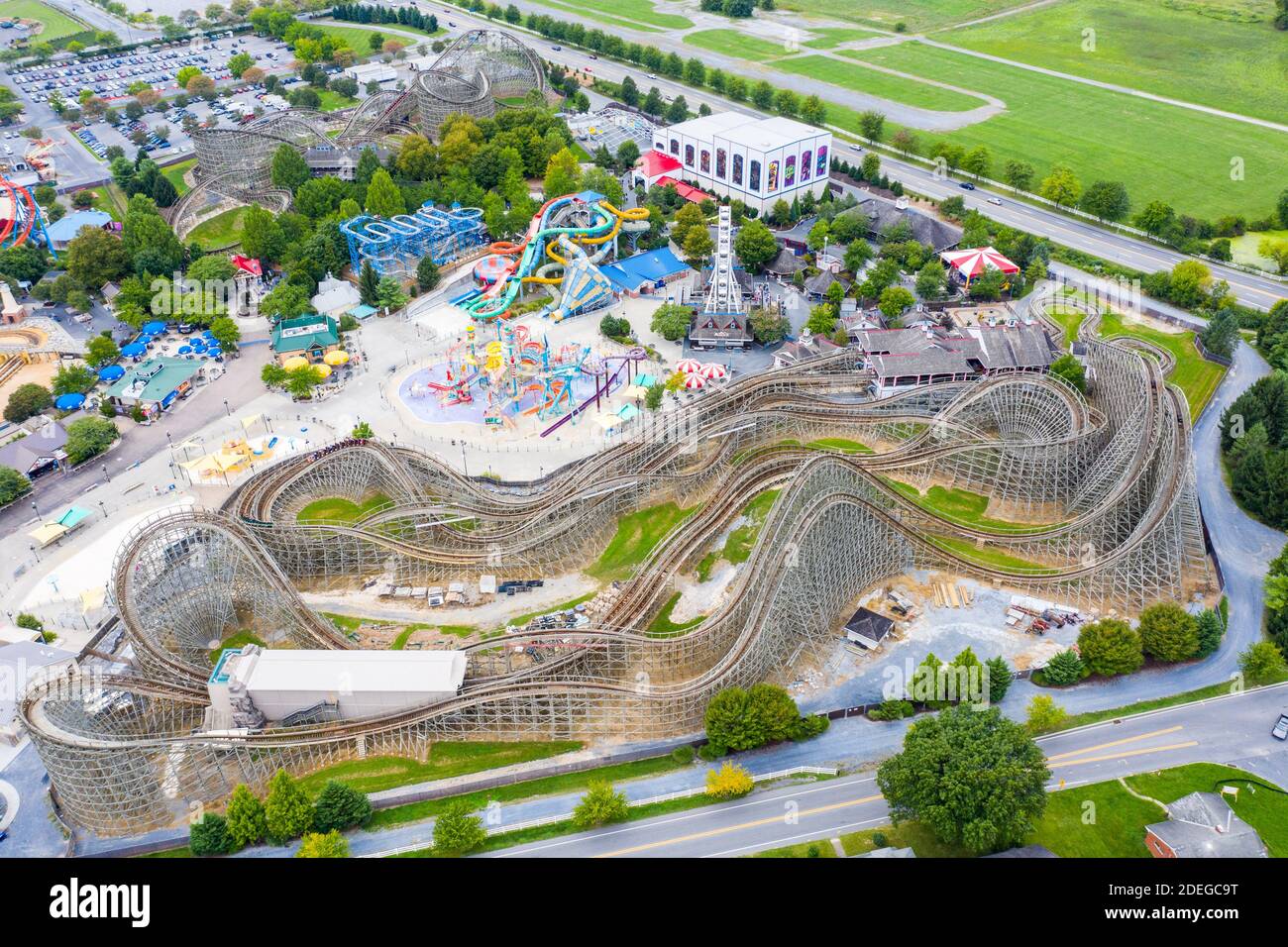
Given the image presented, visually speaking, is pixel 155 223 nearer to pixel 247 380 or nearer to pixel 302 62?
pixel 247 380

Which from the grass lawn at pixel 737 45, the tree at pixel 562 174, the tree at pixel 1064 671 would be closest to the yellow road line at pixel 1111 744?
the tree at pixel 1064 671

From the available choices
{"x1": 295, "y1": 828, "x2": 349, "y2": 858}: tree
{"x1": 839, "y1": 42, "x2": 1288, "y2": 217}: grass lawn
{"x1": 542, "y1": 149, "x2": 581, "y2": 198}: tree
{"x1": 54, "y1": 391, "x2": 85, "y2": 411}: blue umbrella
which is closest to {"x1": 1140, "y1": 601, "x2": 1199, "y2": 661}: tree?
{"x1": 295, "y1": 828, "x2": 349, "y2": 858}: tree

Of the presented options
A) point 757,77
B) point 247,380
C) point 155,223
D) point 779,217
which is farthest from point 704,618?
point 757,77

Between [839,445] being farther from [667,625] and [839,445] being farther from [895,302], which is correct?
[667,625]

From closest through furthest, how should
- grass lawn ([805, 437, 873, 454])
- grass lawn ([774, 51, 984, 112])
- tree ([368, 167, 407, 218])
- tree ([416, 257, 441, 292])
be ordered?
grass lawn ([805, 437, 873, 454]) → tree ([416, 257, 441, 292]) → tree ([368, 167, 407, 218]) → grass lawn ([774, 51, 984, 112])

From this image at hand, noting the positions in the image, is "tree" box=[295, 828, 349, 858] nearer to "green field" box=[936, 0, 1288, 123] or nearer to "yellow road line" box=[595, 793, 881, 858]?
"yellow road line" box=[595, 793, 881, 858]

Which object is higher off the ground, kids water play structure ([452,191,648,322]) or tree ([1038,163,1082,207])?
tree ([1038,163,1082,207])

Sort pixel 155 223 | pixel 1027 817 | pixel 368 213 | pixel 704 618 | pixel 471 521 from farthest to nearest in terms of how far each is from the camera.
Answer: pixel 368 213
pixel 155 223
pixel 471 521
pixel 704 618
pixel 1027 817

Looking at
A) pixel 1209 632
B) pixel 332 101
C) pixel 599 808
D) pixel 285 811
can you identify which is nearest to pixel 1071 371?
pixel 1209 632
